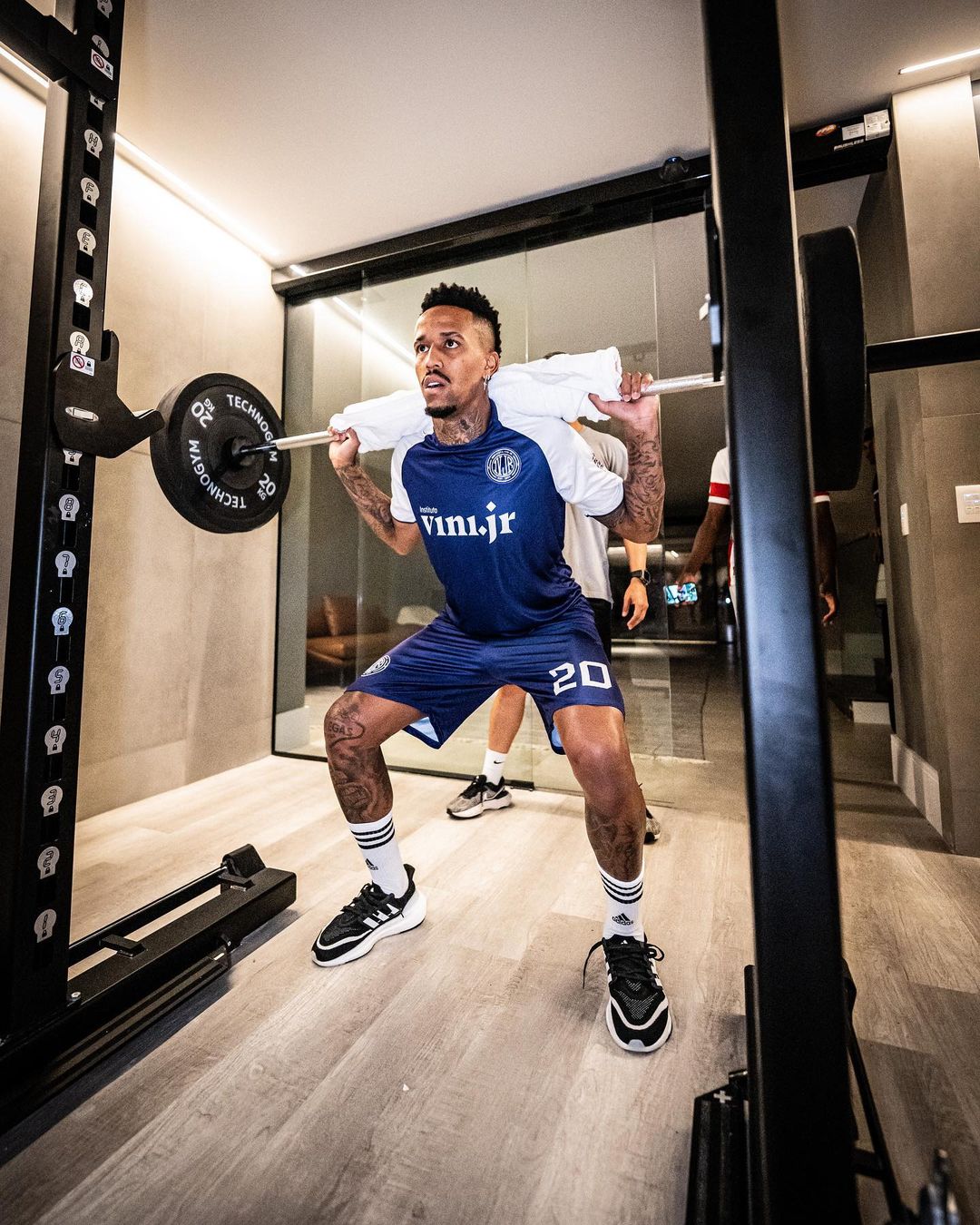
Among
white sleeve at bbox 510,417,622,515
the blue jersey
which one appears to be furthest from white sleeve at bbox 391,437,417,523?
white sleeve at bbox 510,417,622,515

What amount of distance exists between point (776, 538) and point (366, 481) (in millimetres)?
1521

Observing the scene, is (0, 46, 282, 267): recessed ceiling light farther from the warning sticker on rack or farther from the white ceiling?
the warning sticker on rack

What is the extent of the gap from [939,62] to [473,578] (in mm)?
2673

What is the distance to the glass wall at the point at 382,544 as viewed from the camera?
2828mm

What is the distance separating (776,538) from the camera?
0.64m

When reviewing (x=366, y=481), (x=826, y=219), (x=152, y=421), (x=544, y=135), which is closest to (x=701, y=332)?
(x=826, y=219)

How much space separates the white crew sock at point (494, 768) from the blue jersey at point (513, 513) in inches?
45.4

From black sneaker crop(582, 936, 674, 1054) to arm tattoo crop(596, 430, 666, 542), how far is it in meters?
1.06

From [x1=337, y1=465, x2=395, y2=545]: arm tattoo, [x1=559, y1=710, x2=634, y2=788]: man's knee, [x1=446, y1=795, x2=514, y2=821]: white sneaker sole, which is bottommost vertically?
[x1=446, y1=795, x2=514, y2=821]: white sneaker sole

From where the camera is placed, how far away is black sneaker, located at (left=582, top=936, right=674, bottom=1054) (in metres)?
1.22

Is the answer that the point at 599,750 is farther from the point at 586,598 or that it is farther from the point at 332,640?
the point at 332,640

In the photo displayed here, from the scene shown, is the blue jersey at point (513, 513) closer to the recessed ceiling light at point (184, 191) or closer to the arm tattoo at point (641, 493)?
the arm tattoo at point (641, 493)

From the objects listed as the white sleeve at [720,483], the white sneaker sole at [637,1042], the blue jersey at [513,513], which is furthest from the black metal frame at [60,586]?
the white sleeve at [720,483]

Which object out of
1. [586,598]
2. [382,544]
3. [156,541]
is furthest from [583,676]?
[156,541]
